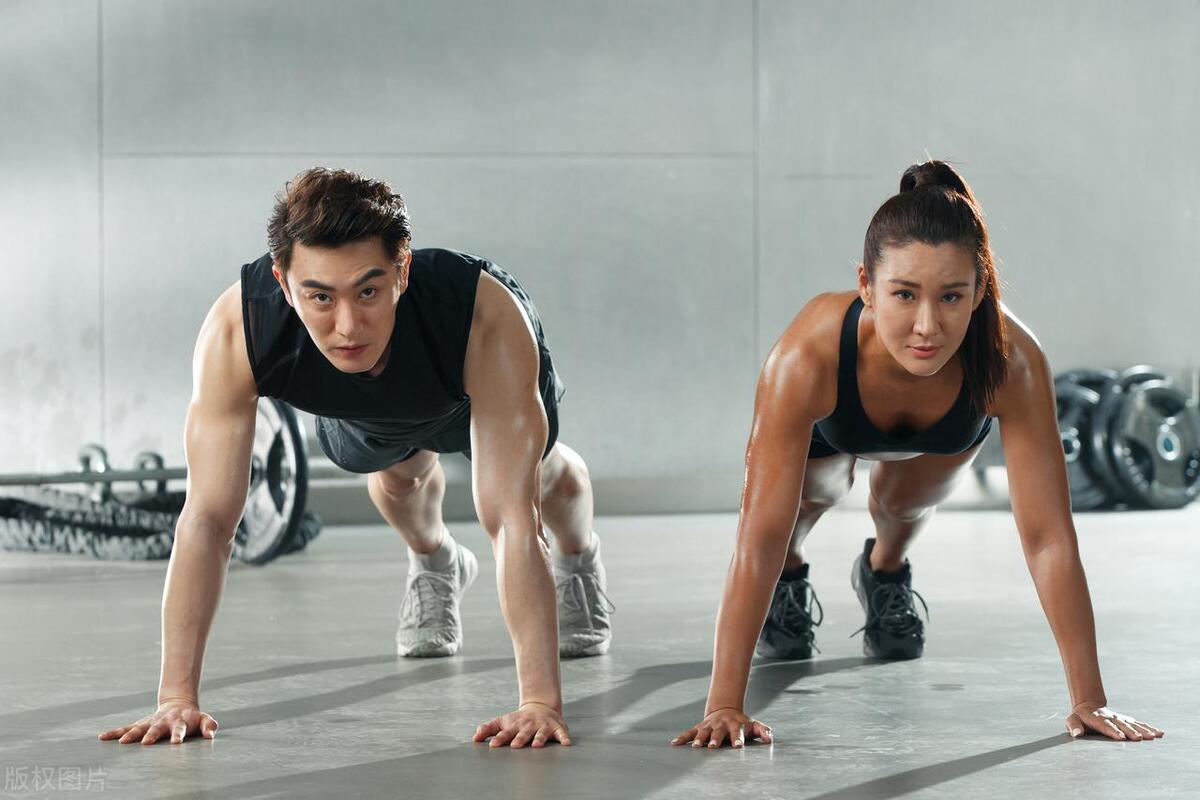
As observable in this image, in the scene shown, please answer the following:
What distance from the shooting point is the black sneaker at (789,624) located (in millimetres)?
3158

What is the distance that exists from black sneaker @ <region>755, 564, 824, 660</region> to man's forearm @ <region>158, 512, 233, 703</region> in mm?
1258

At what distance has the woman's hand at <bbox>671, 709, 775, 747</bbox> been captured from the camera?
2314 mm

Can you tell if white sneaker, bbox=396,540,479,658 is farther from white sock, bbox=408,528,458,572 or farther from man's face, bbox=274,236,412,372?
man's face, bbox=274,236,412,372

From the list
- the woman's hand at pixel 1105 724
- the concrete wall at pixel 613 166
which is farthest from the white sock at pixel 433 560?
the concrete wall at pixel 613 166

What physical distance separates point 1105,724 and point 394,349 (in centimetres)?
132

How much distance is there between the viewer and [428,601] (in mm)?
3289

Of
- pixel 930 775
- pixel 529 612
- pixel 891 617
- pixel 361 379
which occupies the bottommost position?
pixel 930 775

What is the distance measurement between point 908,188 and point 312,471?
3713 millimetres

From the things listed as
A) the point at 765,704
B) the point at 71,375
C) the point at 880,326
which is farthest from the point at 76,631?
the point at 71,375

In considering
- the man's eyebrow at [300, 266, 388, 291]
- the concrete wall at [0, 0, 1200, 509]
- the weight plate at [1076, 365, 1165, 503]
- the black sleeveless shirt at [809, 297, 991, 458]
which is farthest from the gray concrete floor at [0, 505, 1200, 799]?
the concrete wall at [0, 0, 1200, 509]

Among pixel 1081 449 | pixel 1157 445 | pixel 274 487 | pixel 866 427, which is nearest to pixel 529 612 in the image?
pixel 866 427

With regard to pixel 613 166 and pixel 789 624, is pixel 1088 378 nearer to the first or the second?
pixel 613 166

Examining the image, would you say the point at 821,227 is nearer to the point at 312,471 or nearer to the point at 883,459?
the point at 312,471

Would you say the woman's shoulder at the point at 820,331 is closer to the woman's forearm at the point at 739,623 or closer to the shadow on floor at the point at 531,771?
the woman's forearm at the point at 739,623
